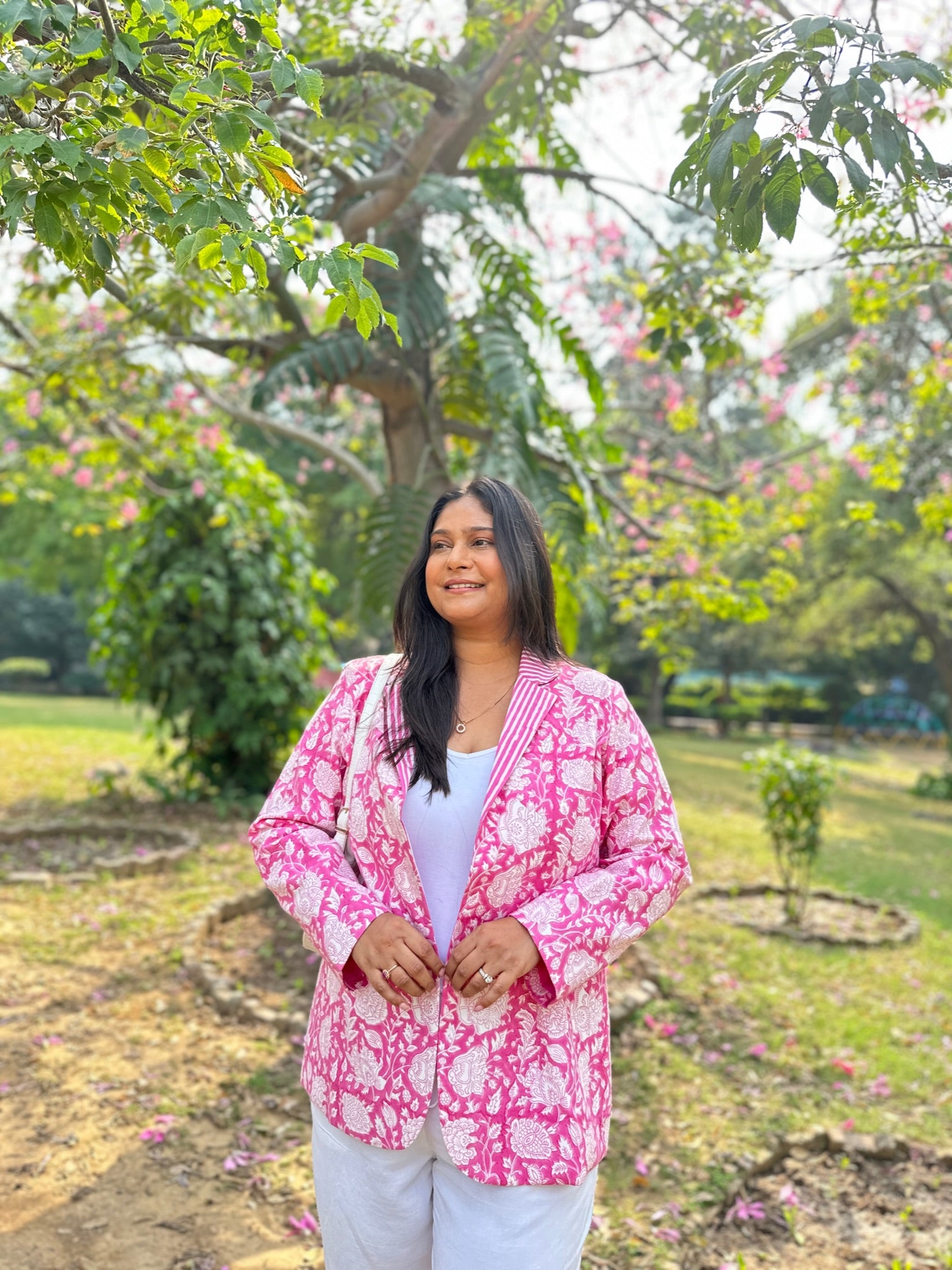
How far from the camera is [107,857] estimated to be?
7133mm

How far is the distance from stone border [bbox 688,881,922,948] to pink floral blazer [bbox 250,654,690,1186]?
5.54 meters

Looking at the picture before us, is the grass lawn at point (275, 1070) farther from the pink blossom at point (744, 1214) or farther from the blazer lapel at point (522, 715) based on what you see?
the blazer lapel at point (522, 715)

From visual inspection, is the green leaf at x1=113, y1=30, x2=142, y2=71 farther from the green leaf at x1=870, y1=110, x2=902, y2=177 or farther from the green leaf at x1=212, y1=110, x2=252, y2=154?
the green leaf at x1=870, y1=110, x2=902, y2=177

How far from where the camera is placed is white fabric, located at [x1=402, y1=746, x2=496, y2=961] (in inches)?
73.9

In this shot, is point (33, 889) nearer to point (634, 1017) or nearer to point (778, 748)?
point (634, 1017)

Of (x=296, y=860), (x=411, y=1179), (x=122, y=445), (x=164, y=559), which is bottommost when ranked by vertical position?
(x=411, y=1179)

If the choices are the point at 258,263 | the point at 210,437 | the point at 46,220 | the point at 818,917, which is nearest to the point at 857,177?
the point at 258,263

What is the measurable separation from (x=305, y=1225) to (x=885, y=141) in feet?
10.6

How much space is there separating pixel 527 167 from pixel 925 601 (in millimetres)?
16298

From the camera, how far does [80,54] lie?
5.39 feet

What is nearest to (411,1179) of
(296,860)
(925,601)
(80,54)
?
(296,860)

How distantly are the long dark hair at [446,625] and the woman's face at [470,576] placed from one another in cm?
2

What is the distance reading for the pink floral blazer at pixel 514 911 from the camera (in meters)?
1.75

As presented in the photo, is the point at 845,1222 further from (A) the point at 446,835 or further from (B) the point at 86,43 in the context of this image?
(B) the point at 86,43
